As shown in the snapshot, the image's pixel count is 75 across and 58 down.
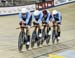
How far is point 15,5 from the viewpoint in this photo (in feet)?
106

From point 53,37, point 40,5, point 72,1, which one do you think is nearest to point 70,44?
point 53,37

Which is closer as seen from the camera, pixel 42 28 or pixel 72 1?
pixel 42 28

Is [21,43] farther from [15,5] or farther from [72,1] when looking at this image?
[72,1]

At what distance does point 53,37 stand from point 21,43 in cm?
290

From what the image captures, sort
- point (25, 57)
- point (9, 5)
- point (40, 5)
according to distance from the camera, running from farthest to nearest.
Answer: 1. point (40, 5)
2. point (9, 5)
3. point (25, 57)

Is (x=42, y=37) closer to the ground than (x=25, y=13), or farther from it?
closer to the ground

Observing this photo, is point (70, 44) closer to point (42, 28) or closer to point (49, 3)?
point (42, 28)

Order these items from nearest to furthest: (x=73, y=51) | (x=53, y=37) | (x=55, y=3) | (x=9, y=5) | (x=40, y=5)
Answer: (x=73, y=51)
(x=53, y=37)
(x=9, y=5)
(x=40, y=5)
(x=55, y=3)

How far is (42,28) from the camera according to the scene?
52.8 ft

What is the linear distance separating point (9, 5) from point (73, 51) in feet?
57.7

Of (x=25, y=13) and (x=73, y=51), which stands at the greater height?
(x=25, y=13)

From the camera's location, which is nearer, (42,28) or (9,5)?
(42,28)

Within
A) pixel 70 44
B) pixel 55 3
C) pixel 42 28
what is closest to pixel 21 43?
pixel 42 28

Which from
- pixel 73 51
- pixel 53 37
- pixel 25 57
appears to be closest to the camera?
pixel 25 57
